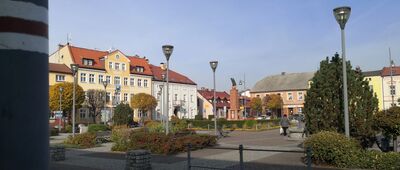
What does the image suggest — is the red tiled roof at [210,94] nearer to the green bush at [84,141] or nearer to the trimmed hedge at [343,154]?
the green bush at [84,141]

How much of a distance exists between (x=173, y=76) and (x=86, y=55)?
21.0 meters

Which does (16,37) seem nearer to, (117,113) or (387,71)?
(117,113)

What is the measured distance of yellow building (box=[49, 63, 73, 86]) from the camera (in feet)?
195

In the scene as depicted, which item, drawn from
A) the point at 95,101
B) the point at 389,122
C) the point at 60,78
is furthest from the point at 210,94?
the point at 389,122

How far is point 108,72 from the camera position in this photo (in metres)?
68.2

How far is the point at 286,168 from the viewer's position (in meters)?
12.1

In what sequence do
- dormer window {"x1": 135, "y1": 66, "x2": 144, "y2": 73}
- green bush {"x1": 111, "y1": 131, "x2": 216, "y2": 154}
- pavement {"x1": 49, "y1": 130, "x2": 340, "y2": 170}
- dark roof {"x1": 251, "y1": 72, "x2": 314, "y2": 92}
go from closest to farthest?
A: 1. pavement {"x1": 49, "y1": 130, "x2": 340, "y2": 170}
2. green bush {"x1": 111, "y1": 131, "x2": 216, "y2": 154}
3. dormer window {"x1": 135, "y1": 66, "x2": 144, "y2": 73}
4. dark roof {"x1": 251, "y1": 72, "x2": 314, "y2": 92}

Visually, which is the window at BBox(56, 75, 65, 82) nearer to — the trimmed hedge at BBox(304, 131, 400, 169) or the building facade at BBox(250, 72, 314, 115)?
the building facade at BBox(250, 72, 314, 115)

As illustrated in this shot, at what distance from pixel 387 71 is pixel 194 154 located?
65736mm

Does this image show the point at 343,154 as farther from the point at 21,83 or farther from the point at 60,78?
the point at 60,78

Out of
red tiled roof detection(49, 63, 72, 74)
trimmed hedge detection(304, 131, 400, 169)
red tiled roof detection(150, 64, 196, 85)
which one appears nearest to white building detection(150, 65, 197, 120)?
red tiled roof detection(150, 64, 196, 85)

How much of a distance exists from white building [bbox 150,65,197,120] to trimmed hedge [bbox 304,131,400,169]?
64.1m

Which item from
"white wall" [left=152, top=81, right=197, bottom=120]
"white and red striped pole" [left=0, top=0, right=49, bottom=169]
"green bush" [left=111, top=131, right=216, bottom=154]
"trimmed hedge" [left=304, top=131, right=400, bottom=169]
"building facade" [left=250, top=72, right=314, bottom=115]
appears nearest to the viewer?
"white and red striped pole" [left=0, top=0, right=49, bottom=169]

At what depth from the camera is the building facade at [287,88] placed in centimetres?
9200
